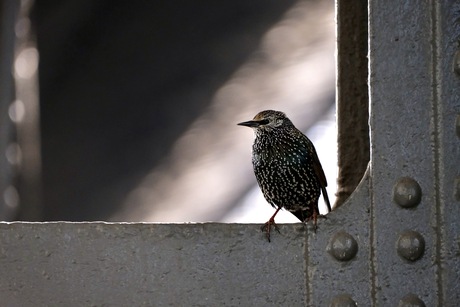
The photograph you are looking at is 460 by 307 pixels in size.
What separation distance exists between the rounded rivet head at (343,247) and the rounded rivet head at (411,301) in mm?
162

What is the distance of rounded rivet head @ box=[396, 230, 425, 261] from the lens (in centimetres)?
260

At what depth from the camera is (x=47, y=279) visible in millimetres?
2570

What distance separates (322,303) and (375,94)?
0.53m

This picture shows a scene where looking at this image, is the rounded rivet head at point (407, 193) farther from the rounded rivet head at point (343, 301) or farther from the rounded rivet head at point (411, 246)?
the rounded rivet head at point (343, 301)

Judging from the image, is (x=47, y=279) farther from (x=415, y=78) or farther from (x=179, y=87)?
(x=179, y=87)

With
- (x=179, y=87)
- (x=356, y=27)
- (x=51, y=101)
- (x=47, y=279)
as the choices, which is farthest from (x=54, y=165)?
(x=47, y=279)

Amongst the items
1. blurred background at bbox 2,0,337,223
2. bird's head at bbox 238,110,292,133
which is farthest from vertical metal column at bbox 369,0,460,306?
Result: blurred background at bbox 2,0,337,223

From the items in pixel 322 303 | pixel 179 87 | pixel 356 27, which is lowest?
pixel 322 303

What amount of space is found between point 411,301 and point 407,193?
0.26 m

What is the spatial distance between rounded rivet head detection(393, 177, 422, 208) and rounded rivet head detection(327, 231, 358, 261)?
15 cm

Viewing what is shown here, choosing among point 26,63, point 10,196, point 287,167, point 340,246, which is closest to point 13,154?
point 10,196

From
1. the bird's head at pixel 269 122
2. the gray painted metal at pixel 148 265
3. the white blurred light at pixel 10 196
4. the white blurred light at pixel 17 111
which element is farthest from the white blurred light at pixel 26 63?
the gray painted metal at pixel 148 265

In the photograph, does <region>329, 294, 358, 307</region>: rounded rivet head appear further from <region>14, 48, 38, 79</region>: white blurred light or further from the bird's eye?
<region>14, 48, 38, 79</region>: white blurred light

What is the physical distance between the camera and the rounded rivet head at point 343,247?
2602 millimetres
